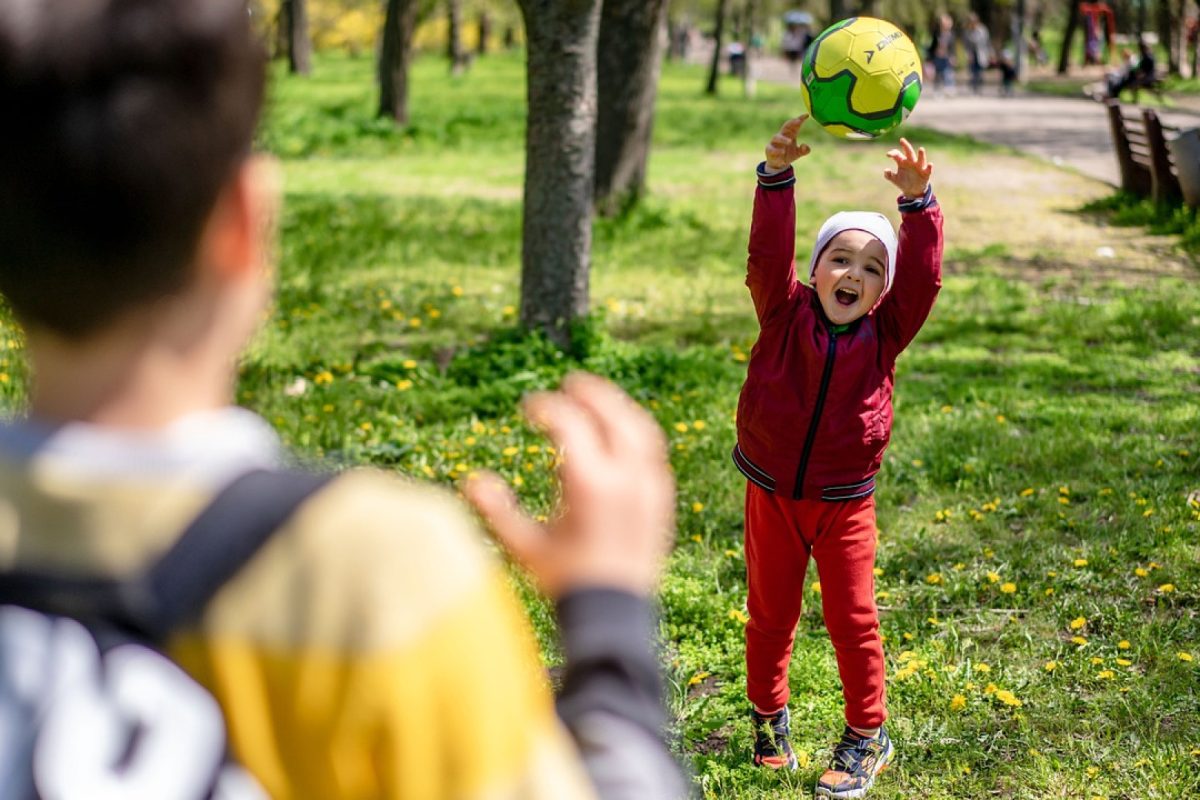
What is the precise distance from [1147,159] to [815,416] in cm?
1062

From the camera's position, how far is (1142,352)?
7832 millimetres

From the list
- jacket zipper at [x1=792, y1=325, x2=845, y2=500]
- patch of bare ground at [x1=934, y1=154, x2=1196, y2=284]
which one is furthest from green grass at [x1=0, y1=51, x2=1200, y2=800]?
jacket zipper at [x1=792, y1=325, x2=845, y2=500]

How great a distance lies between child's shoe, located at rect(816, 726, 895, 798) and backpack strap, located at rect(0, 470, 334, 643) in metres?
2.94

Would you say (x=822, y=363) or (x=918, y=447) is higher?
(x=822, y=363)

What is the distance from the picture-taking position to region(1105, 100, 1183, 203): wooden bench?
1193 cm

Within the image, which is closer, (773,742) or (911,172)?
(911,172)

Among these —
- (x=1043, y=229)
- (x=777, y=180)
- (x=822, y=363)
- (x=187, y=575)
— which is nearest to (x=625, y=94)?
(x=1043, y=229)

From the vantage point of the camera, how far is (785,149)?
11.2ft

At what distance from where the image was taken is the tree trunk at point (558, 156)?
721cm

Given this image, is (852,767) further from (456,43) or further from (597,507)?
(456,43)

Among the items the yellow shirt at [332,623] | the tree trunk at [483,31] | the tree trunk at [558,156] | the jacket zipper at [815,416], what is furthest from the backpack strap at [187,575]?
the tree trunk at [483,31]

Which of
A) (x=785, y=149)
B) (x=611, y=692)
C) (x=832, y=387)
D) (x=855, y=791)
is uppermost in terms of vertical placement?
(x=785, y=149)

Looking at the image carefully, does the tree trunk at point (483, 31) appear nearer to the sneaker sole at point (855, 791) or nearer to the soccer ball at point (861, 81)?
the soccer ball at point (861, 81)

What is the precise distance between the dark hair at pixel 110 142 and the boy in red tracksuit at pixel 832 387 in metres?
2.57
